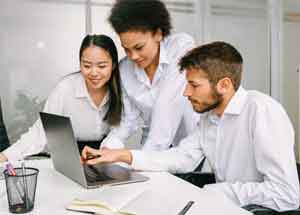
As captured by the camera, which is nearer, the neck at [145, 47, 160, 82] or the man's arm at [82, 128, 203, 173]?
the man's arm at [82, 128, 203, 173]

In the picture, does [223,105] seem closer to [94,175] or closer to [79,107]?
[94,175]

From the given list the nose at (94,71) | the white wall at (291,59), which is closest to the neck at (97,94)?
the nose at (94,71)

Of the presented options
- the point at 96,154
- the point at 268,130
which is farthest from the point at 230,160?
the point at 96,154

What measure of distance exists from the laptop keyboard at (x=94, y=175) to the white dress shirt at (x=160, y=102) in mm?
345

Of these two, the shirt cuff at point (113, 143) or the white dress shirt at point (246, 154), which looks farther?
the shirt cuff at point (113, 143)

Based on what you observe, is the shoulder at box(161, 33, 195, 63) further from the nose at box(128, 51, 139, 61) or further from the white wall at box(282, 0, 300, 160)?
the white wall at box(282, 0, 300, 160)

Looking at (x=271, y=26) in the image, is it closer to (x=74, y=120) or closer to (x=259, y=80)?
(x=259, y=80)

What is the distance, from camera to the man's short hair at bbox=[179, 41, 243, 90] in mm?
1612

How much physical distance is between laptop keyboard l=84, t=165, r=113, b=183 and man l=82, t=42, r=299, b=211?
0.10 feet

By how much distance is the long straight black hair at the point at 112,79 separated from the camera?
204 centimetres

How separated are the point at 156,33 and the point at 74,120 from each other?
0.56 metres

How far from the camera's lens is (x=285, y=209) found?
1.37m

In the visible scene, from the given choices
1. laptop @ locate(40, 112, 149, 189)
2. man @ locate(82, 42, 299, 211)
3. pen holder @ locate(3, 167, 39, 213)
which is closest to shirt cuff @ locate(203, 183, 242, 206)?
man @ locate(82, 42, 299, 211)

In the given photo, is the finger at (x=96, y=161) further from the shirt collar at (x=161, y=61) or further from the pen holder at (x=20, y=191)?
the shirt collar at (x=161, y=61)
